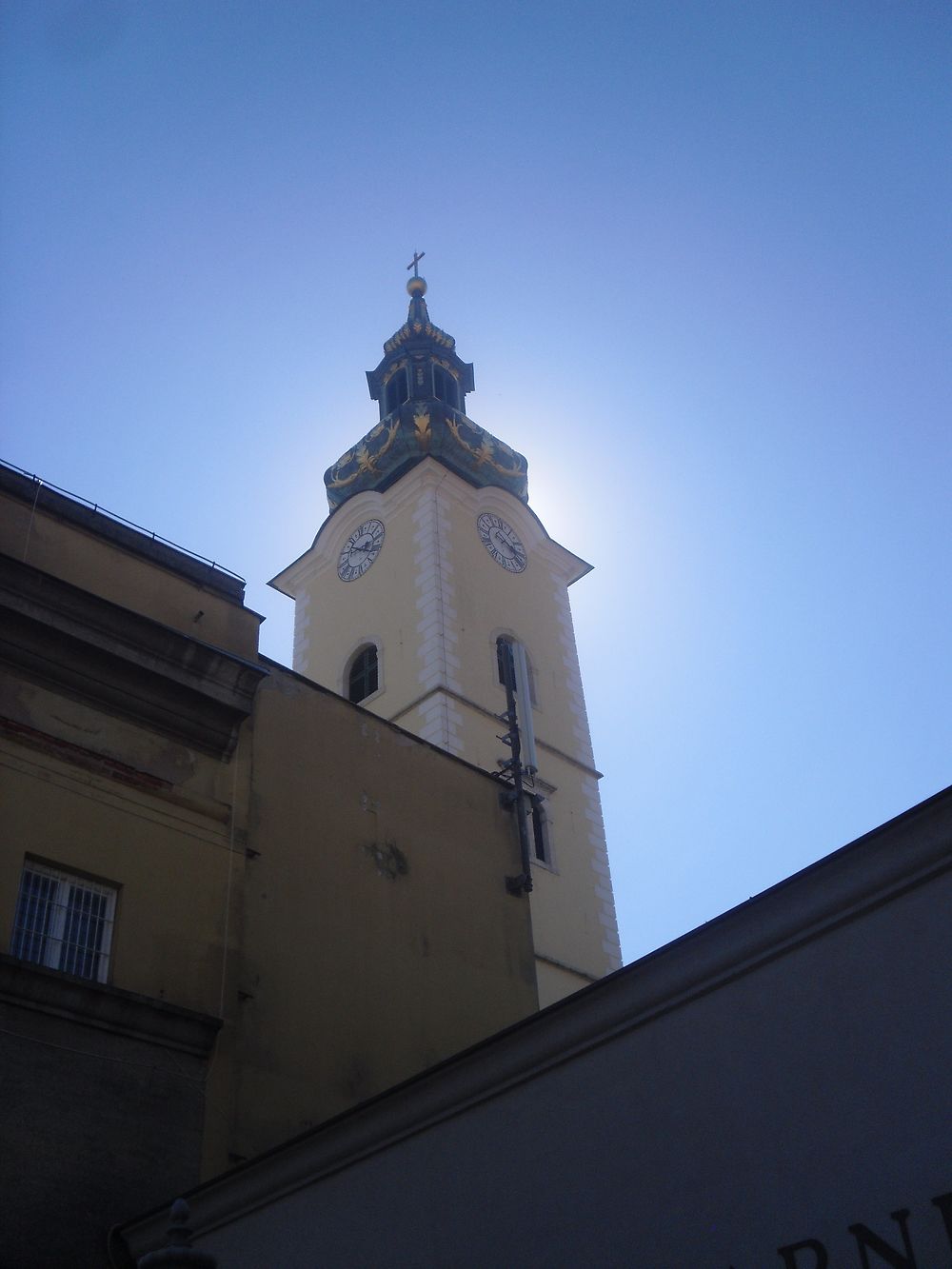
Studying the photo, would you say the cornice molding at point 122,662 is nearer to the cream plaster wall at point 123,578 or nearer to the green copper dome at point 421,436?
the cream plaster wall at point 123,578

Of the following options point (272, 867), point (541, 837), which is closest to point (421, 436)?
point (541, 837)

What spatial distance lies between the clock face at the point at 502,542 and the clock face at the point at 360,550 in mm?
2615

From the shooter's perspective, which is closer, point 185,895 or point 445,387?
point 185,895

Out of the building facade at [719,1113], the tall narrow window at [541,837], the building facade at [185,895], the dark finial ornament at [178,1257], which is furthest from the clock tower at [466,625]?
the dark finial ornament at [178,1257]

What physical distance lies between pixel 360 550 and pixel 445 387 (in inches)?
Result: 371

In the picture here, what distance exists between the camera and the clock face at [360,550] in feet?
115

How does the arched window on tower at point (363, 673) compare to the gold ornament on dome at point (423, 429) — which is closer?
the arched window on tower at point (363, 673)

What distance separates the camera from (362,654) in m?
32.8

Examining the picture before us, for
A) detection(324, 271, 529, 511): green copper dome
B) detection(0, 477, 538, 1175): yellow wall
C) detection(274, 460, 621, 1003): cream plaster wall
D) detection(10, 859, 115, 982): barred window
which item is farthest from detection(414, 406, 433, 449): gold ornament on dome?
detection(10, 859, 115, 982): barred window

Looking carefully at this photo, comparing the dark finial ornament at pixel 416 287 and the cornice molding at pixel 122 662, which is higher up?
the dark finial ornament at pixel 416 287

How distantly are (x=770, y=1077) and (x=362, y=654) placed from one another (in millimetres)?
26106

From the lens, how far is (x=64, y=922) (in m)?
11.3

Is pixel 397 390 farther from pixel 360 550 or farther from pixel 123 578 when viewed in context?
pixel 123 578

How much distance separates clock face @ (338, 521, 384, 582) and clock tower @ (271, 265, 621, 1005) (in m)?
0.04
